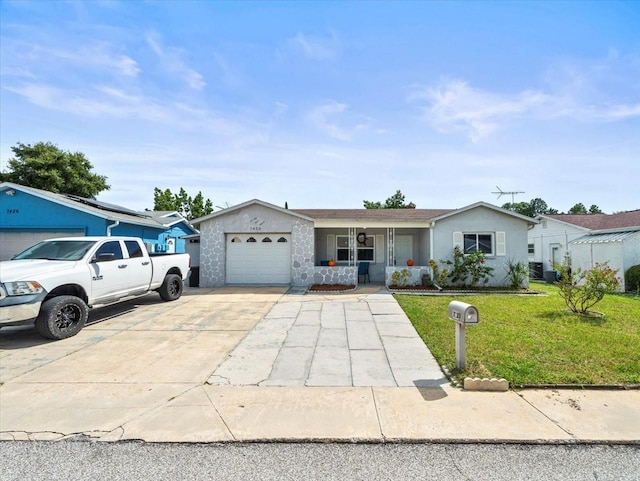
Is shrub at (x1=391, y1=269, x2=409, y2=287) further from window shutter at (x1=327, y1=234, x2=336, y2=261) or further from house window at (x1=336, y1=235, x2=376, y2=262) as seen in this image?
Result: window shutter at (x1=327, y1=234, x2=336, y2=261)

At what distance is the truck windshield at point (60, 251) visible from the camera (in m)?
7.22

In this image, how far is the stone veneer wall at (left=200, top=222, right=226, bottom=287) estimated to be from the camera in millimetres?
14125

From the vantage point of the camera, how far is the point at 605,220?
18953mm

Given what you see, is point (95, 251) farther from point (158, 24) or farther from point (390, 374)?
point (390, 374)

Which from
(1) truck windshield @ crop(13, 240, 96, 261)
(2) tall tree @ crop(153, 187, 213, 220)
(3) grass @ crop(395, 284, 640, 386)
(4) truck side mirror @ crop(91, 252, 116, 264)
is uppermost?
(2) tall tree @ crop(153, 187, 213, 220)

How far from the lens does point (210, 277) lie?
46.5ft

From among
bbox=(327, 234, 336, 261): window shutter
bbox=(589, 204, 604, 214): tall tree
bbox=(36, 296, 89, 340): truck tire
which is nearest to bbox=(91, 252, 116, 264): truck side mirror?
bbox=(36, 296, 89, 340): truck tire

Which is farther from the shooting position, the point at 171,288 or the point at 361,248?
the point at 361,248

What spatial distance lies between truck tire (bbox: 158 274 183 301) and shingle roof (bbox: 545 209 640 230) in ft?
64.3

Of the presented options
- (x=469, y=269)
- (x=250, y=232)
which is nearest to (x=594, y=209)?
(x=469, y=269)

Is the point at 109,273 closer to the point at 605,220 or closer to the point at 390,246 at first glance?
the point at 390,246

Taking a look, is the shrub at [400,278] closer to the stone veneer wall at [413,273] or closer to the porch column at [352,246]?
the stone veneer wall at [413,273]

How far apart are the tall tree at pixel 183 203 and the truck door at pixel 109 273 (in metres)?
28.2

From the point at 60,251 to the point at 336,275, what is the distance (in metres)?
9.21
